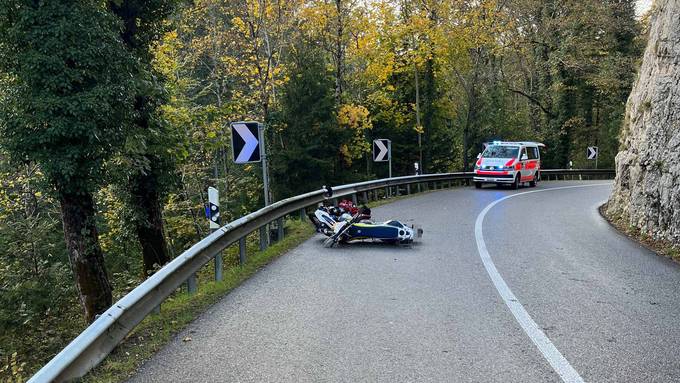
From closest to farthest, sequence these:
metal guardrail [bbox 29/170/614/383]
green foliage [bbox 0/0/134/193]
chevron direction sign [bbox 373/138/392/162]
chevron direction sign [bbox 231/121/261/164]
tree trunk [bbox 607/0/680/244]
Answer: metal guardrail [bbox 29/170/614/383], green foliage [bbox 0/0/134/193], chevron direction sign [bbox 231/121/261/164], tree trunk [bbox 607/0/680/244], chevron direction sign [bbox 373/138/392/162]

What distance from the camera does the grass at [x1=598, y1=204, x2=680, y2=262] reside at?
9055mm

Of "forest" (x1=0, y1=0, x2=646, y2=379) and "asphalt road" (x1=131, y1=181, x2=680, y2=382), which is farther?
"forest" (x1=0, y1=0, x2=646, y2=379)

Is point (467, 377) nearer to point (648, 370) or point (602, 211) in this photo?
point (648, 370)

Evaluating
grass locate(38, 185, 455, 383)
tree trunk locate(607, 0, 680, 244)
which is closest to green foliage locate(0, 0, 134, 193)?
grass locate(38, 185, 455, 383)

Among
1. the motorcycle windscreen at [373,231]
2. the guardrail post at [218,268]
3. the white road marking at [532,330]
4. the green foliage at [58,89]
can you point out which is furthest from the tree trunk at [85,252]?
the white road marking at [532,330]

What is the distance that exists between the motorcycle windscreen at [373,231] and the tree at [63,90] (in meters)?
4.52

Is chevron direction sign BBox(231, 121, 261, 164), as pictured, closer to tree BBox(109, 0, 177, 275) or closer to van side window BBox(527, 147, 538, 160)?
tree BBox(109, 0, 177, 275)

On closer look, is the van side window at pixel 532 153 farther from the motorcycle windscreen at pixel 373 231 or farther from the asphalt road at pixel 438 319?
the motorcycle windscreen at pixel 373 231

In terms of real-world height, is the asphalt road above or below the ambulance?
below

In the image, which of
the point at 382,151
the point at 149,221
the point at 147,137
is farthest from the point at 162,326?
the point at 382,151

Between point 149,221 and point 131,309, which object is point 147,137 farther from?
point 131,309

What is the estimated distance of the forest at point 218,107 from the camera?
8.56m

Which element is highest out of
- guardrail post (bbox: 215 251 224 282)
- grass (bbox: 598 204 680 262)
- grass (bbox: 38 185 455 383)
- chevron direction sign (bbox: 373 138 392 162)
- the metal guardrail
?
chevron direction sign (bbox: 373 138 392 162)

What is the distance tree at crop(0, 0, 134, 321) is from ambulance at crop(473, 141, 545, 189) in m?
18.9
